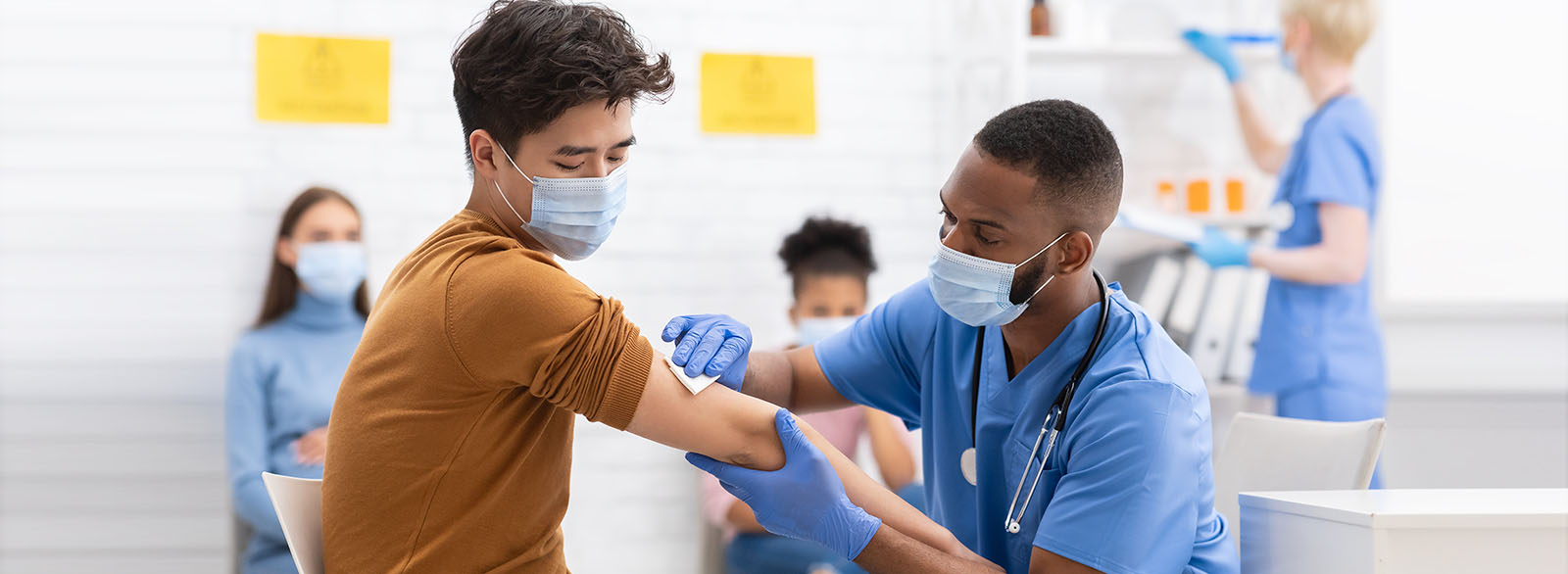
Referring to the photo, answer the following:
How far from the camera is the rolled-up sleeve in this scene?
4.02ft

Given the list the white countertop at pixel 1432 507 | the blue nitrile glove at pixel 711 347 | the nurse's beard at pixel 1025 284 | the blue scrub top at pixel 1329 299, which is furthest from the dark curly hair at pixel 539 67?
the blue scrub top at pixel 1329 299

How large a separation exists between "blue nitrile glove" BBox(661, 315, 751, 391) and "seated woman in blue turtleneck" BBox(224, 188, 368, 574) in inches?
56.2

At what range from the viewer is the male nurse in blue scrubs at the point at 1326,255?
8.45 feet

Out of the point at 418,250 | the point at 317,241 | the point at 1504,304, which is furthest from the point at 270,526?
the point at 1504,304

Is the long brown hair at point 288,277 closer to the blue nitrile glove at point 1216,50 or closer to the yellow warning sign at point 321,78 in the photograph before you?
the yellow warning sign at point 321,78

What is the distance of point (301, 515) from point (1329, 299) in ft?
7.31

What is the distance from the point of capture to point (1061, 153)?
4.69ft

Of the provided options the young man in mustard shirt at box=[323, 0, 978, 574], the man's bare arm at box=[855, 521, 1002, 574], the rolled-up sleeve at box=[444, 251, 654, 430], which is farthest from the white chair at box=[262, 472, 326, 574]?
the man's bare arm at box=[855, 521, 1002, 574]

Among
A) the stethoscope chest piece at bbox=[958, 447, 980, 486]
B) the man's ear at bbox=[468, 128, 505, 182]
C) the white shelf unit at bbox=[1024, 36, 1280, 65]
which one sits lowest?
the stethoscope chest piece at bbox=[958, 447, 980, 486]

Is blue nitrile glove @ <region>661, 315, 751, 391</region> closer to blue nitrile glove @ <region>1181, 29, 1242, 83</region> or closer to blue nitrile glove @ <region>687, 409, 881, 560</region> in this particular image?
blue nitrile glove @ <region>687, 409, 881, 560</region>

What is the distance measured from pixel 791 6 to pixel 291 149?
4.60ft

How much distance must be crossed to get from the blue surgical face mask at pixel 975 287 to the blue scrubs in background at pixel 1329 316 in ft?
4.55

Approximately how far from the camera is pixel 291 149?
299cm

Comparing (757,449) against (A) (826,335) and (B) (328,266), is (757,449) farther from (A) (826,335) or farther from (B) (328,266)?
(B) (328,266)
